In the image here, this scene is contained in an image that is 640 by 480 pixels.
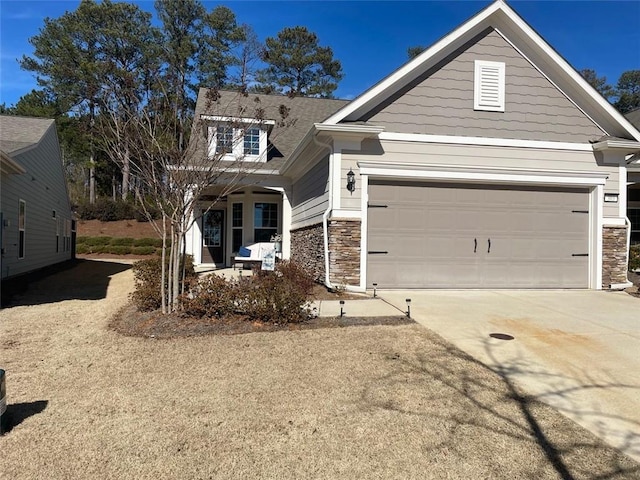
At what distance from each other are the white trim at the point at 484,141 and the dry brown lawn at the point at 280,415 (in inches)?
205

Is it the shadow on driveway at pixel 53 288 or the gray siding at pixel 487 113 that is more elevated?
the gray siding at pixel 487 113

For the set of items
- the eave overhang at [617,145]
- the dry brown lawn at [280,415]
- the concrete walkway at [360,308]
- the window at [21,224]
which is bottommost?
the dry brown lawn at [280,415]

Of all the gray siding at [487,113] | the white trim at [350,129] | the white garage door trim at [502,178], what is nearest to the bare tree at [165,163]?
the white trim at [350,129]

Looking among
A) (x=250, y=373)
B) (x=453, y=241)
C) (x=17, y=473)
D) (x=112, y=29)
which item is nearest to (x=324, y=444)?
(x=250, y=373)

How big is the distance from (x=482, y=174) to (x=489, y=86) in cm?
197

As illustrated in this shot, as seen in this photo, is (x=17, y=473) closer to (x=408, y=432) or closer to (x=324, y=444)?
(x=324, y=444)

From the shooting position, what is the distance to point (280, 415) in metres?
3.46

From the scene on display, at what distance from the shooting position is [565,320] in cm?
660

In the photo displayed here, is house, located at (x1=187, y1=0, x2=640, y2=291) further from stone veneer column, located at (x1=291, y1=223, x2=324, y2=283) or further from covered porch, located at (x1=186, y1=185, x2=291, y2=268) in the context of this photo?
covered porch, located at (x1=186, y1=185, x2=291, y2=268)

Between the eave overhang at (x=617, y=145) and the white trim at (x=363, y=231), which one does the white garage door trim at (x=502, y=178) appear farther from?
the eave overhang at (x=617, y=145)

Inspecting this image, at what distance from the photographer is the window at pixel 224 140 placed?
276 inches

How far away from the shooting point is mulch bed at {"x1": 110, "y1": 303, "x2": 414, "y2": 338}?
5.87m

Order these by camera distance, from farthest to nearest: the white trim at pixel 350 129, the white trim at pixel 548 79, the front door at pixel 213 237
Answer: the front door at pixel 213 237, the white trim at pixel 548 79, the white trim at pixel 350 129

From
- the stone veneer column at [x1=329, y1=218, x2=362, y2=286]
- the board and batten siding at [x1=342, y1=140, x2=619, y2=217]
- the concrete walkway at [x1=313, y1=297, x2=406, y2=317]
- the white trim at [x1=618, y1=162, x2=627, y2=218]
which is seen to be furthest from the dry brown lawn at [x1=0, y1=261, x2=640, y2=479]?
the white trim at [x1=618, y1=162, x2=627, y2=218]
